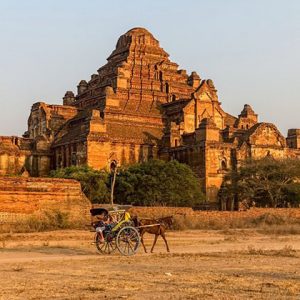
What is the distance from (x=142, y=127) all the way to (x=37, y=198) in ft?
93.6

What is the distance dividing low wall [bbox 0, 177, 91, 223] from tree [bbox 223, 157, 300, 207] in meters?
19.7

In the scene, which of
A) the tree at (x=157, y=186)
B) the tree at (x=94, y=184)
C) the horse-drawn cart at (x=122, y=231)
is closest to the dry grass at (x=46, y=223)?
the horse-drawn cart at (x=122, y=231)

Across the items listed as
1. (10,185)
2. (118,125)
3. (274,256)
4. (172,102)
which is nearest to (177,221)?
(10,185)

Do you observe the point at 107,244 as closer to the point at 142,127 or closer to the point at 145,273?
the point at 145,273

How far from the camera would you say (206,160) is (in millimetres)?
51344

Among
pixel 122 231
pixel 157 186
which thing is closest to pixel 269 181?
pixel 157 186

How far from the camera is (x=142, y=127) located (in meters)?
57.5

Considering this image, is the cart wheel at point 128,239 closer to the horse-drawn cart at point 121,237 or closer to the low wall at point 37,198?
the horse-drawn cart at point 121,237

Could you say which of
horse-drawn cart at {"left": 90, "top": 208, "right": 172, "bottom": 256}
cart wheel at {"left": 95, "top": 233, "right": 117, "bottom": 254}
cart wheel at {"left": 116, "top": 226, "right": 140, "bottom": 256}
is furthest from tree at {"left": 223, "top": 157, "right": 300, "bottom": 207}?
cart wheel at {"left": 116, "top": 226, "right": 140, "bottom": 256}

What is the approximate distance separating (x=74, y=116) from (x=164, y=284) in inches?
1968

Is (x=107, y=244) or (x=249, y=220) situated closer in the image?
(x=107, y=244)

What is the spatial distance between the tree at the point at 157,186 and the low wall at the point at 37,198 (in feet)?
39.9

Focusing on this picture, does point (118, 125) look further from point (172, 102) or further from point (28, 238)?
point (28, 238)

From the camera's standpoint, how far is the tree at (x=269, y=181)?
47094 mm
